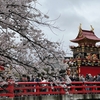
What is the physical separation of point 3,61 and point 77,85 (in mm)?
8114

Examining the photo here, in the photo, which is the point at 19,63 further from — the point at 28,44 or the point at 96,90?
the point at 96,90

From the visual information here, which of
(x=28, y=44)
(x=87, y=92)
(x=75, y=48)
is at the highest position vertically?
(x=75, y=48)

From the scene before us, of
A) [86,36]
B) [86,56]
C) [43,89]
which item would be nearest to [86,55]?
[86,56]

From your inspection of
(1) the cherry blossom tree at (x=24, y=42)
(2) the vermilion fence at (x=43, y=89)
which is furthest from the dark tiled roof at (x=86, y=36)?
(1) the cherry blossom tree at (x=24, y=42)

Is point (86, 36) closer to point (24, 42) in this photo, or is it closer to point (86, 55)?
point (86, 55)

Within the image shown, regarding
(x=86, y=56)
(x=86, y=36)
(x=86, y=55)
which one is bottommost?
(x=86, y=56)

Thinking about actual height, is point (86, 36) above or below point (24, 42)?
above

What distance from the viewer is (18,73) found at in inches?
254

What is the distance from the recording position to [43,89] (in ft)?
40.8

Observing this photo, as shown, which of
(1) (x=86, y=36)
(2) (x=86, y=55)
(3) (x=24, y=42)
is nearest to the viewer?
(3) (x=24, y=42)

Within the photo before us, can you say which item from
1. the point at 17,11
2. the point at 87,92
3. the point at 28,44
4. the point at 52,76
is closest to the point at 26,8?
the point at 17,11

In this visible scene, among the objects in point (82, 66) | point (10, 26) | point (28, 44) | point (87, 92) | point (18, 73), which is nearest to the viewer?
point (10, 26)

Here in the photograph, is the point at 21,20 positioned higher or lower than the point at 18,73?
higher

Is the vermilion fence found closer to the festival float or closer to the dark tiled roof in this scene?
the festival float
